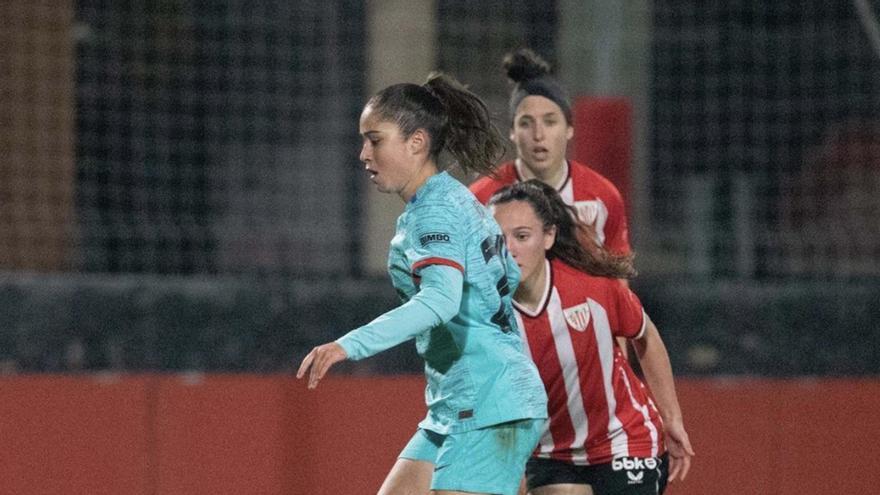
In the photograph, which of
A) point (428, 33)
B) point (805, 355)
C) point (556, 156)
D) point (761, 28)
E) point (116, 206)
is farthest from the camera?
point (428, 33)

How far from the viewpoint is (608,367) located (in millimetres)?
4812

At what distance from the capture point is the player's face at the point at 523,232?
460 cm

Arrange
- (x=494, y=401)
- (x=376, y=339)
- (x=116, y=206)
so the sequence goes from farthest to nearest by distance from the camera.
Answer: (x=116, y=206) < (x=494, y=401) < (x=376, y=339)

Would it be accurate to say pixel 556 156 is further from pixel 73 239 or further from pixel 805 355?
pixel 73 239

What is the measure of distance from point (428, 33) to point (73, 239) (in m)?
3.11

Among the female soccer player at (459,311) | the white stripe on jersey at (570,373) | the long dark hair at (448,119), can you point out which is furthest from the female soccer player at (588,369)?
the female soccer player at (459,311)

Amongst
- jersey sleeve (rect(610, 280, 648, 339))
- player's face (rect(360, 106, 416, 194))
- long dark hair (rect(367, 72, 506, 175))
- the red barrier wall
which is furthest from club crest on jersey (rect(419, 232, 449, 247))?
the red barrier wall

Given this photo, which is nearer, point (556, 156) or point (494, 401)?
point (494, 401)

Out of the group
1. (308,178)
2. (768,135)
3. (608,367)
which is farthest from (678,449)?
(308,178)

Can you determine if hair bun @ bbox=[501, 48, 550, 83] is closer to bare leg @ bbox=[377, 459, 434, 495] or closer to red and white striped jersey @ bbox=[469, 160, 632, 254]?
red and white striped jersey @ bbox=[469, 160, 632, 254]

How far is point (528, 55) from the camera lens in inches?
228

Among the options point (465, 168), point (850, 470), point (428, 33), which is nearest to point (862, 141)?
point (428, 33)

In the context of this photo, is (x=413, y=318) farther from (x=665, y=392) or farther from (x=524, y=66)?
(x=524, y=66)

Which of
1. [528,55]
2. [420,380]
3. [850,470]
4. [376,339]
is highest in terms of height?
[528,55]
